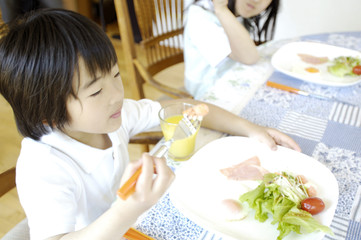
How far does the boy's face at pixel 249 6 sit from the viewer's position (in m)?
1.31

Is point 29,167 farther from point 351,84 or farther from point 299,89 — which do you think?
point 351,84

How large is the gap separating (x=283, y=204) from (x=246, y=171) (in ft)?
0.48

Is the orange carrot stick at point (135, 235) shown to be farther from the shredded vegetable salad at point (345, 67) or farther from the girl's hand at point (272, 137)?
the shredded vegetable salad at point (345, 67)

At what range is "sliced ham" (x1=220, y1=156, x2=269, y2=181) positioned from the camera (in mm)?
695

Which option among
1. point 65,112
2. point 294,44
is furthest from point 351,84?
point 65,112

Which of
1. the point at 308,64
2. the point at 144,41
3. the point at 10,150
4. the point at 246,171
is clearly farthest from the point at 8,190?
the point at 10,150

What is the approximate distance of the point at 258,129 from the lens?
2.68 ft

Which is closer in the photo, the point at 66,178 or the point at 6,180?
the point at 66,178

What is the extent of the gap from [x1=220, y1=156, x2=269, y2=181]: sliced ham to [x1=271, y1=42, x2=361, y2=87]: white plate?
0.48 meters

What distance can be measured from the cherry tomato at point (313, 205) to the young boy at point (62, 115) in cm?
26

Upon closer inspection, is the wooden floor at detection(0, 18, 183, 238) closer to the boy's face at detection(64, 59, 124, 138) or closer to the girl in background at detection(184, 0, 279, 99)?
the girl in background at detection(184, 0, 279, 99)

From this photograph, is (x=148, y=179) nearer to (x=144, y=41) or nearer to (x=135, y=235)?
(x=135, y=235)

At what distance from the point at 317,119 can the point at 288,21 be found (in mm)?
1723

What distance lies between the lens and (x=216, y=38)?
4.05ft
